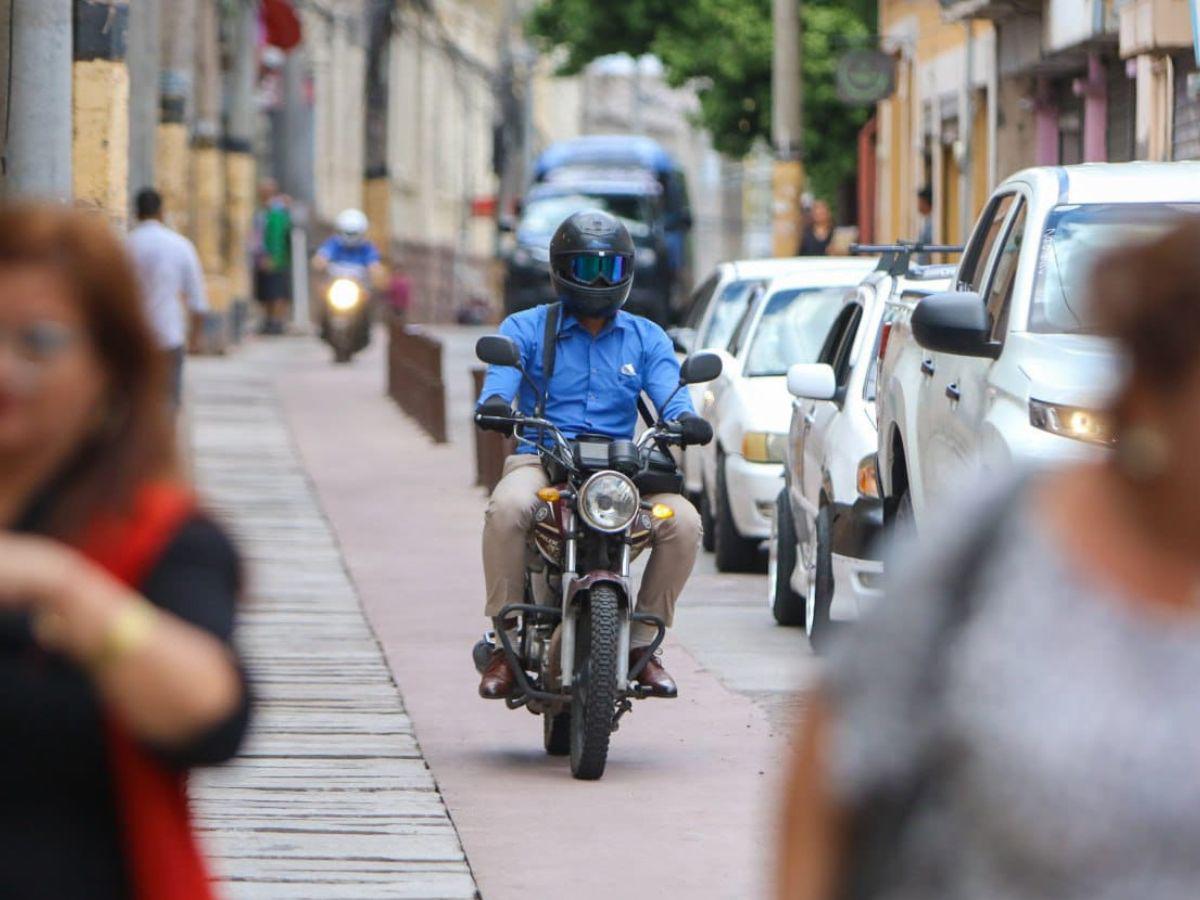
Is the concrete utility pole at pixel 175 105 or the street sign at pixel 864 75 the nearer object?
the concrete utility pole at pixel 175 105

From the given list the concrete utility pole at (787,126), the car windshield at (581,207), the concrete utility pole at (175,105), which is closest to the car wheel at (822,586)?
the concrete utility pole at (175,105)

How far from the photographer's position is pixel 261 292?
42344 millimetres

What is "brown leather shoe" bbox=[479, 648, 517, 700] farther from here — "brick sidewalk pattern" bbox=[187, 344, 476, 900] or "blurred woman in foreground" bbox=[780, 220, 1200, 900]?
"blurred woman in foreground" bbox=[780, 220, 1200, 900]

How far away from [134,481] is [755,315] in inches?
513

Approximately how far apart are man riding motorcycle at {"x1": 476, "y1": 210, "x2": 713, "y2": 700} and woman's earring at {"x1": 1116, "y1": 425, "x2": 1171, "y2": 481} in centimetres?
607

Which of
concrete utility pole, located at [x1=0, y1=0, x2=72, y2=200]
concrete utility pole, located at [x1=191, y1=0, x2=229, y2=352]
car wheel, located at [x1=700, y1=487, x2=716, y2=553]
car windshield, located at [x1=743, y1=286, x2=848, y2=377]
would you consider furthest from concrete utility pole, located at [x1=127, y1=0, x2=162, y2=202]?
concrete utility pole, located at [x1=0, y1=0, x2=72, y2=200]

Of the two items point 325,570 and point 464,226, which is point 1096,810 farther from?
point 464,226

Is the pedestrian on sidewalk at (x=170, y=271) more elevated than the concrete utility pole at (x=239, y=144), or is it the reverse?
→ the concrete utility pole at (x=239, y=144)

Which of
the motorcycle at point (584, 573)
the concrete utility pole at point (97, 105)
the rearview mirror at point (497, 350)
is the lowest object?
the motorcycle at point (584, 573)

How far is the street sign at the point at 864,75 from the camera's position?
33.9 metres

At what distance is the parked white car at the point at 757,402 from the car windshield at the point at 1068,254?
471 centimetres

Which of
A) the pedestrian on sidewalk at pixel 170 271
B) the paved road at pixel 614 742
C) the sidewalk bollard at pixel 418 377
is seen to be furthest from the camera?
the sidewalk bollard at pixel 418 377

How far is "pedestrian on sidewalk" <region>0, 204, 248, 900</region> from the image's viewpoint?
2.96 metres

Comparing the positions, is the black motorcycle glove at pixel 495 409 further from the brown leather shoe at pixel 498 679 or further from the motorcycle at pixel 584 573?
the brown leather shoe at pixel 498 679
